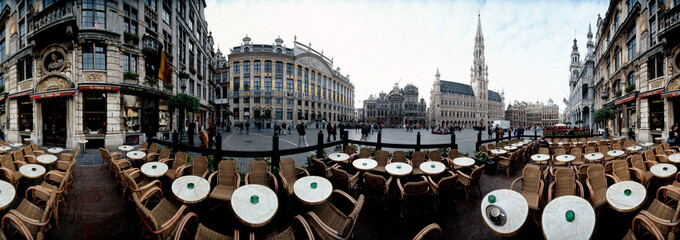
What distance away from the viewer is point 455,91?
83875mm

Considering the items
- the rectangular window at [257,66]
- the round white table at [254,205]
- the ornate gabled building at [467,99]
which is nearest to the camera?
the round white table at [254,205]

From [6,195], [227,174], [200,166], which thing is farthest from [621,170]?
[6,195]

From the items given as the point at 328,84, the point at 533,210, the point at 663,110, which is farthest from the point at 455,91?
the point at 533,210

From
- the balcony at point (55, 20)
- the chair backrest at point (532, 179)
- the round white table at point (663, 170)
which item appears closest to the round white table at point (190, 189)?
the chair backrest at point (532, 179)

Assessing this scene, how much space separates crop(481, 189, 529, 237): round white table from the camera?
2645 millimetres

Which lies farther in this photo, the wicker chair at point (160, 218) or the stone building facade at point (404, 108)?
the stone building facade at point (404, 108)

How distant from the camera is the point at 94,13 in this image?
12.3m

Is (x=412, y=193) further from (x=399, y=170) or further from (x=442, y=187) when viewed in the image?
(x=399, y=170)

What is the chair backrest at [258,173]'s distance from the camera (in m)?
4.97

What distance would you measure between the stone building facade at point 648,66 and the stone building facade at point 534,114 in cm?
11710

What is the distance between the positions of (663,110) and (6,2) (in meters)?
48.6

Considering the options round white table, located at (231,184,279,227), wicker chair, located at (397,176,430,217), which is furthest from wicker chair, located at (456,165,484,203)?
round white table, located at (231,184,279,227)

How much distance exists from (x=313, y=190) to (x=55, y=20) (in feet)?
64.5

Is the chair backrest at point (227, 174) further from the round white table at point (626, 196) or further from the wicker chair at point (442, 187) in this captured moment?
the round white table at point (626, 196)
